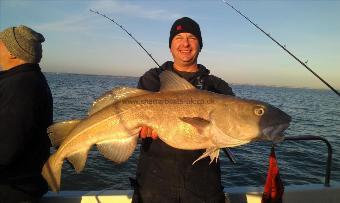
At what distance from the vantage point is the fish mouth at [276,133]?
9.98 feet

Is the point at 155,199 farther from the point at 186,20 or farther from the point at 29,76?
the point at 186,20

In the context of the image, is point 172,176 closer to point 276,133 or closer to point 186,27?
point 276,133

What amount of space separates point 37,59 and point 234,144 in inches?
107

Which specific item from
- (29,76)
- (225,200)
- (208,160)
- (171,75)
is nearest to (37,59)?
(29,76)

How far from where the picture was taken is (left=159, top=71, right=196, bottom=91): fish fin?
3.41 metres

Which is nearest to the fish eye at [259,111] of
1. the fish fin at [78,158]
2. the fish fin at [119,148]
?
the fish fin at [119,148]

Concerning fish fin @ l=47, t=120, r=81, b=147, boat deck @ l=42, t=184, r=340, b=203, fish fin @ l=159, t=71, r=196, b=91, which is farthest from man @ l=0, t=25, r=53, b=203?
fish fin @ l=159, t=71, r=196, b=91

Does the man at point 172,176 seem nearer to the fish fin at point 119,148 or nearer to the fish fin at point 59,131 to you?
the fish fin at point 119,148

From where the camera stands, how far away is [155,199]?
346 cm

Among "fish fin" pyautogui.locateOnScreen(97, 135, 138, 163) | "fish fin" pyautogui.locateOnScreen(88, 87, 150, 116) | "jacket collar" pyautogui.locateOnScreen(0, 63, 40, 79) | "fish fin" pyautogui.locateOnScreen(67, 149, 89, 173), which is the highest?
"jacket collar" pyautogui.locateOnScreen(0, 63, 40, 79)

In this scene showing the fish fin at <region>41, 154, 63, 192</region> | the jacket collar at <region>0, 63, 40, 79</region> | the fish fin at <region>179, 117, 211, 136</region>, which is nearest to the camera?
the fish fin at <region>179, 117, 211, 136</region>

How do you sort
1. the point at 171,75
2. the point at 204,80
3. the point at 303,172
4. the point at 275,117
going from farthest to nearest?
the point at 303,172, the point at 204,80, the point at 171,75, the point at 275,117

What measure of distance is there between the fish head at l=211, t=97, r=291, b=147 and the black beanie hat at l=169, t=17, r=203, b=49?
1.24 meters

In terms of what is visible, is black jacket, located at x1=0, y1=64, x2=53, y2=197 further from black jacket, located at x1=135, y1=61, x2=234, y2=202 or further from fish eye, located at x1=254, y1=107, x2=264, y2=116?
fish eye, located at x1=254, y1=107, x2=264, y2=116
